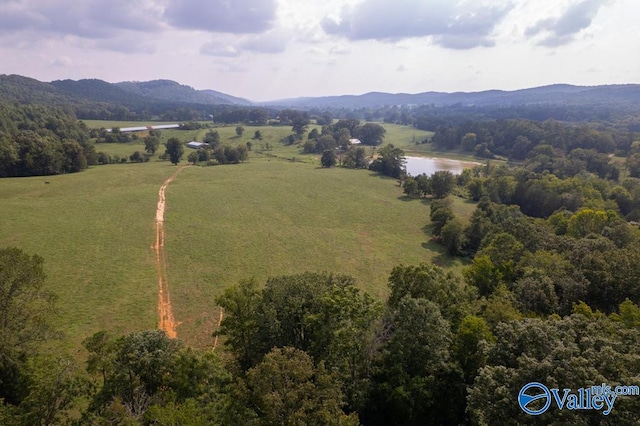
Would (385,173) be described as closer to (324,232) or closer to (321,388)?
(324,232)

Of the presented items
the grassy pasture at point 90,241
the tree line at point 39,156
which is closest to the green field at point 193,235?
the grassy pasture at point 90,241

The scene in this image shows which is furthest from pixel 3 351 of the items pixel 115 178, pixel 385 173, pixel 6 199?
pixel 385 173

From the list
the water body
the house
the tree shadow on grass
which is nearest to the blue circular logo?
the tree shadow on grass

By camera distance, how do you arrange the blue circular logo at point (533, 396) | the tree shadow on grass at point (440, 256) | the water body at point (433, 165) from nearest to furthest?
the blue circular logo at point (533, 396)
the tree shadow on grass at point (440, 256)
the water body at point (433, 165)

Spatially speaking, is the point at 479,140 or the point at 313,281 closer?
the point at 313,281

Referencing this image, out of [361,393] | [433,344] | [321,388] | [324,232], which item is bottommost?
[324,232]

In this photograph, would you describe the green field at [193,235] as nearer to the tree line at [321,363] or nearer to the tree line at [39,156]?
the tree line at [39,156]

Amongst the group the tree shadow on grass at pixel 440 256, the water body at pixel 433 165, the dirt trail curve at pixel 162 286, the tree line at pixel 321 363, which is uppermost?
the tree line at pixel 321 363
